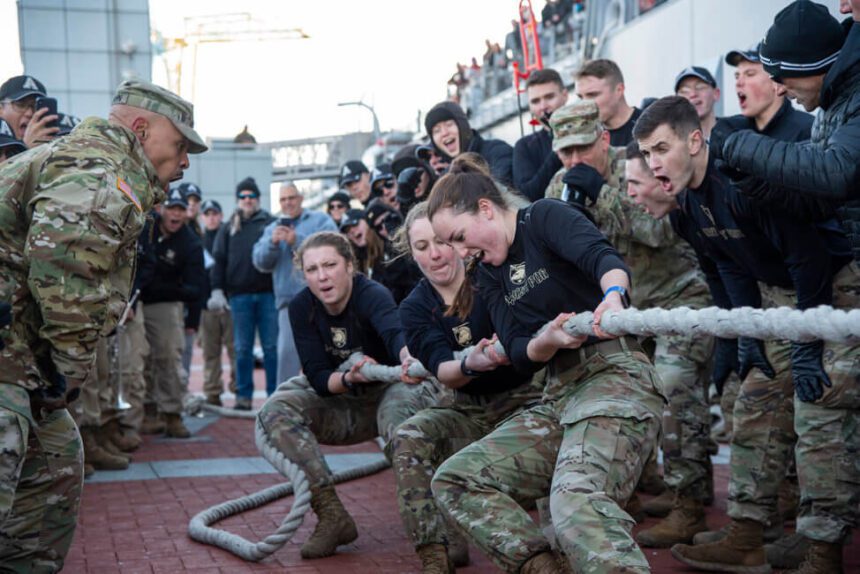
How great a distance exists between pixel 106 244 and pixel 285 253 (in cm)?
641

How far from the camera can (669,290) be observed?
19.1ft

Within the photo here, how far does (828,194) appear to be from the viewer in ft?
12.0

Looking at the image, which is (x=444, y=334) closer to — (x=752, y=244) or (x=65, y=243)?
(x=752, y=244)

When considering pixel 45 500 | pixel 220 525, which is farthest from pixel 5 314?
pixel 220 525

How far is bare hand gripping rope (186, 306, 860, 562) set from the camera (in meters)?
2.70

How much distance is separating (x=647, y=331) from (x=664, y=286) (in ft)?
8.65

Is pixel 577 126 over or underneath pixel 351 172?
underneath

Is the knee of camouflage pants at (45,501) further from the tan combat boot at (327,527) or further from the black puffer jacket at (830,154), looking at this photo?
the black puffer jacket at (830,154)

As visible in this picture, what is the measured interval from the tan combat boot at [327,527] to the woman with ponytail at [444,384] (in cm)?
A: 63

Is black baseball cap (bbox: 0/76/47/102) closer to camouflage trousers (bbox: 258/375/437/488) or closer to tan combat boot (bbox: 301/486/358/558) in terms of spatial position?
camouflage trousers (bbox: 258/375/437/488)

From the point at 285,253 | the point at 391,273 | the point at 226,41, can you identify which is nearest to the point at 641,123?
the point at 391,273

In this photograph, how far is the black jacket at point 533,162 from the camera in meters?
6.74

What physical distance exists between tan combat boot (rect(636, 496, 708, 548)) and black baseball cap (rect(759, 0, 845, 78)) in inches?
89.4

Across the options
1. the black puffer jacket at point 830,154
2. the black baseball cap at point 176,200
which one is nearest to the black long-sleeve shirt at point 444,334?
the black puffer jacket at point 830,154
